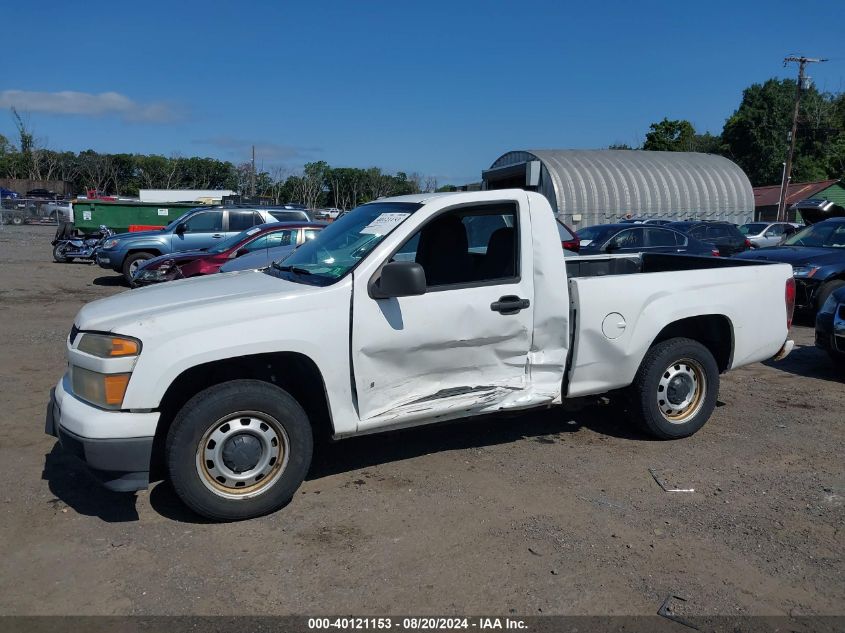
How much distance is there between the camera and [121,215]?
92.6 ft

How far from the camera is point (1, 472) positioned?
4949 mm

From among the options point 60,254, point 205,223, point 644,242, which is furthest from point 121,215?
point 644,242

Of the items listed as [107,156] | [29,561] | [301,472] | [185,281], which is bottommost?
[29,561]

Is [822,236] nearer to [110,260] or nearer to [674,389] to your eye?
[674,389]

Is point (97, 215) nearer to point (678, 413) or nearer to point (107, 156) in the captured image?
point (678, 413)

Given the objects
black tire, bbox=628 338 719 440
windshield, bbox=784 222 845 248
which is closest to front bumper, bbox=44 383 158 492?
black tire, bbox=628 338 719 440

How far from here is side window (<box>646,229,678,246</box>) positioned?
16766 mm

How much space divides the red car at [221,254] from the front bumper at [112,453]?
339 inches

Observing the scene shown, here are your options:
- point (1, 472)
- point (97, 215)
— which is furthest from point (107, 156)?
point (1, 472)

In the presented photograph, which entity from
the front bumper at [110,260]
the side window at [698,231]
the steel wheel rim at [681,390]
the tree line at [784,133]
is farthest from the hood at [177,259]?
the tree line at [784,133]

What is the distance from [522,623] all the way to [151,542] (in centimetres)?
211

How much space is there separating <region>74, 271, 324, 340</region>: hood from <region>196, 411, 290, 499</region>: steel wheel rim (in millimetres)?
606

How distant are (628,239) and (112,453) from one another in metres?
15.0

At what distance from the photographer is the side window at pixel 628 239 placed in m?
17.0
